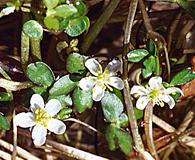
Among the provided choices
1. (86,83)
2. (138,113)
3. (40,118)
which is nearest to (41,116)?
(40,118)

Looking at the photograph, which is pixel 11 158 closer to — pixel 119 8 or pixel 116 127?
pixel 116 127

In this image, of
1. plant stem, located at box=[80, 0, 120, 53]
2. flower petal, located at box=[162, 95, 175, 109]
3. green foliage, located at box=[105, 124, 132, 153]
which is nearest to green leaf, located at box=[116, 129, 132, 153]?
green foliage, located at box=[105, 124, 132, 153]

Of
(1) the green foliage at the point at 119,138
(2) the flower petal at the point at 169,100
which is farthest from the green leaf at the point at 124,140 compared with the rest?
(2) the flower petal at the point at 169,100

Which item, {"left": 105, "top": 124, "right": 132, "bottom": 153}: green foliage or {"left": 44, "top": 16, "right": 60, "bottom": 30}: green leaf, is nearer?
{"left": 44, "top": 16, "right": 60, "bottom": 30}: green leaf

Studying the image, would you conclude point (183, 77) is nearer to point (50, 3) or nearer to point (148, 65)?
point (148, 65)

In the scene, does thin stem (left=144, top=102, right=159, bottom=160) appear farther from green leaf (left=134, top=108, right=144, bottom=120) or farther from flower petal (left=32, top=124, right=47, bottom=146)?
flower petal (left=32, top=124, right=47, bottom=146)

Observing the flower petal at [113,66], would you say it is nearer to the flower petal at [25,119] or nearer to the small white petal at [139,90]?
the small white petal at [139,90]
